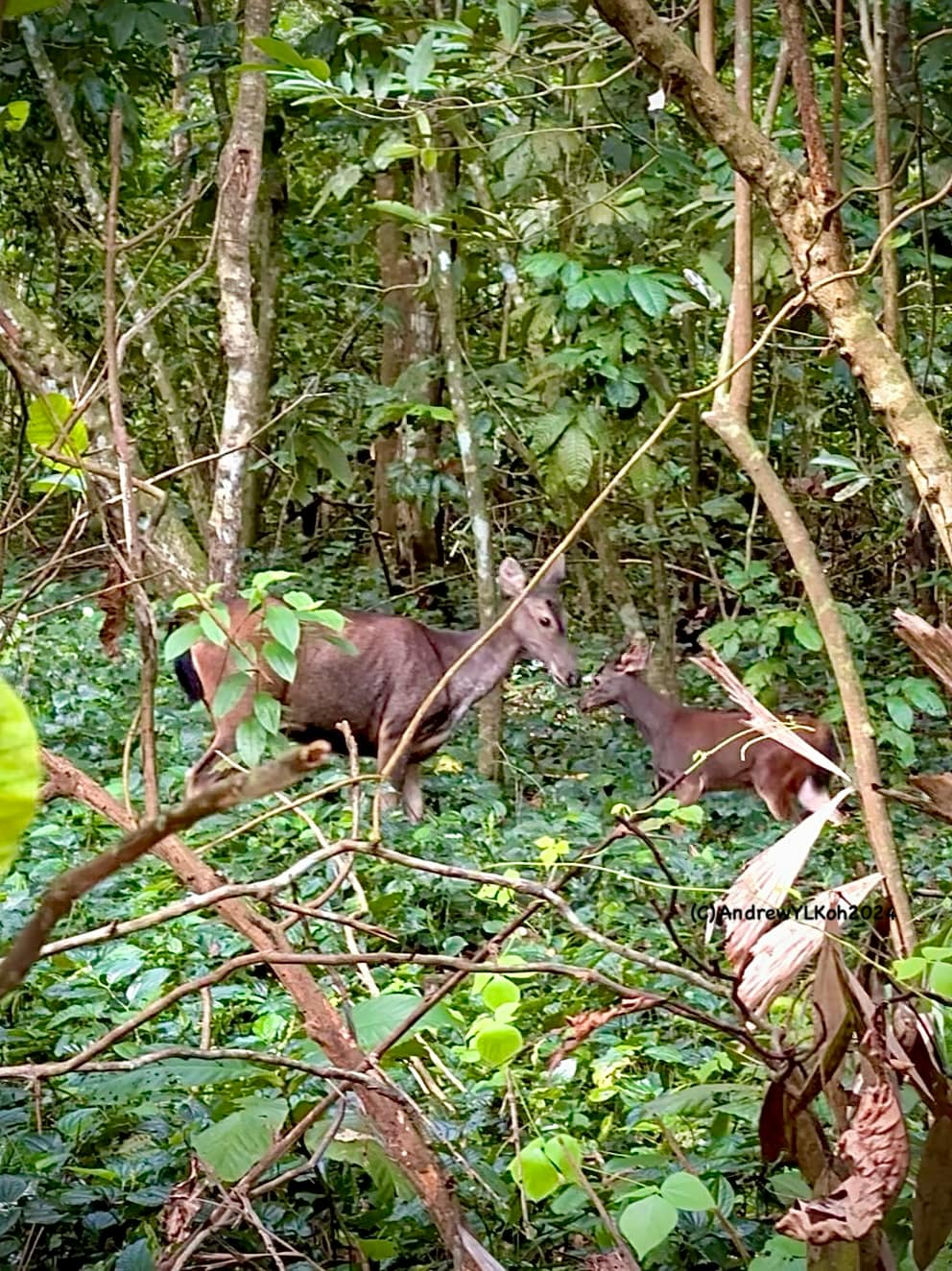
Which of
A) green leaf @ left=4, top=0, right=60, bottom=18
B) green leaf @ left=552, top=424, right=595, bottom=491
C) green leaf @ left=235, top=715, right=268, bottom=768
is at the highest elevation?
green leaf @ left=4, top=0, right=60, bottom=18

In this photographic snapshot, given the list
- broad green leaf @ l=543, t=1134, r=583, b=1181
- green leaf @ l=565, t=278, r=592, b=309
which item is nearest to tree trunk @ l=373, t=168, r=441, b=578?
green leaf @ l=565, t=278, r=592, b=309

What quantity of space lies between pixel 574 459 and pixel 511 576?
1621mm

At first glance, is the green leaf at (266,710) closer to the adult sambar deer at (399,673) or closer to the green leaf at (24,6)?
the green leaf at (24,6)

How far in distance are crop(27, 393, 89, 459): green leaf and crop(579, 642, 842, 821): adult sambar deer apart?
5.02 metres

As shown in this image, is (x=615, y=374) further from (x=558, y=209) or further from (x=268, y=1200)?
(x=268, y=1200)

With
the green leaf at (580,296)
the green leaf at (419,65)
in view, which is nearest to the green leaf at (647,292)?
the green leaf at (580,296)

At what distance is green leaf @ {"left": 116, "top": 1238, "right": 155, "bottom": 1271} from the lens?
7.07ft

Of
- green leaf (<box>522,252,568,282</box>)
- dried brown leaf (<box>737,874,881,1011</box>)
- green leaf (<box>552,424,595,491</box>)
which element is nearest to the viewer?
dried brown leaf (<box>737,874,881,1011</box>)

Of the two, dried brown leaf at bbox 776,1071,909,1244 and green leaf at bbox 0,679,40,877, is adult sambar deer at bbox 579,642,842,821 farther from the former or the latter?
green leaf at bbox 0,679,40,877

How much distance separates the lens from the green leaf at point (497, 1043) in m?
1.92

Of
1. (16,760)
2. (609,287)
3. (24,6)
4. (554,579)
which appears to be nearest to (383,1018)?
(24,6)

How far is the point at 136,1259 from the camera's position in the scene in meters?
2.17

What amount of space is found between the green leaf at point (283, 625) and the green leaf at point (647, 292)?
111 inches

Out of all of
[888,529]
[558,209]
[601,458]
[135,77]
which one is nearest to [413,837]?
[601,458]
